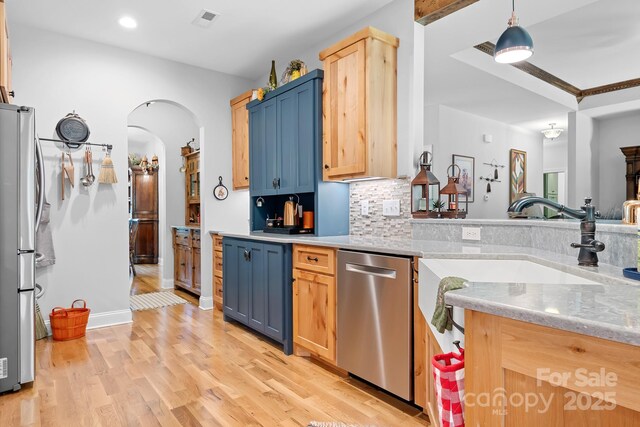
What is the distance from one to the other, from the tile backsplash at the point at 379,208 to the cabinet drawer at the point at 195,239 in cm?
219

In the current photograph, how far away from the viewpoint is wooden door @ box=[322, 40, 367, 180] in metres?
2.83

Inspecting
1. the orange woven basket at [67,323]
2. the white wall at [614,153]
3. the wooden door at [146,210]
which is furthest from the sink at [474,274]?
the wooden door at [146,210]

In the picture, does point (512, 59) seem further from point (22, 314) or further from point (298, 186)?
point (22, 314)

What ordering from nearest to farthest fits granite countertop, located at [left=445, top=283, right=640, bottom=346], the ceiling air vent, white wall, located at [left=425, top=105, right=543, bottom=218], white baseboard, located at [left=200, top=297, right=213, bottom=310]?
granite countertop, located at [left=445, top=283, right=640, bottom=346] < white wall, located at [left=425, top=105, right=543, bottom=218] < the ceiling air vent < white baseboard, located at [left=200, top=297, right=213, bottom=310]

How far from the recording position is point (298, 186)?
3373mm

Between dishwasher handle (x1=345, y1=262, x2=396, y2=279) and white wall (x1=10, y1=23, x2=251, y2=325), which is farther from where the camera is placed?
white wall (x1=10, y1=23, x2=251, y2=325)

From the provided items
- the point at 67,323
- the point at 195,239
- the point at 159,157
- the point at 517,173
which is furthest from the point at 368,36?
the point at 159,157

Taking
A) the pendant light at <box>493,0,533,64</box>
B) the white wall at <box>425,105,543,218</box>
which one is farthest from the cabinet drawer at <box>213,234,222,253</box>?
the pendant light at <box>493,0,533,64</box>

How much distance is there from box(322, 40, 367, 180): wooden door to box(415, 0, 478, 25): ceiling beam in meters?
0.47

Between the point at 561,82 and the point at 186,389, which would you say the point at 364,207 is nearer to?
the point at 561,82

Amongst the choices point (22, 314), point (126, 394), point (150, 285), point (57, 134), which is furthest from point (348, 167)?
point (150, 285)

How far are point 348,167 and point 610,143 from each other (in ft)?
5.36

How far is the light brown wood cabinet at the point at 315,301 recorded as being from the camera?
2545mm

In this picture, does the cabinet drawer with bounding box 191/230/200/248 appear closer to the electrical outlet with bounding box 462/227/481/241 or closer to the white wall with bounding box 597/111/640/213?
the electrical outlet with bounding box 462/227/481/241
